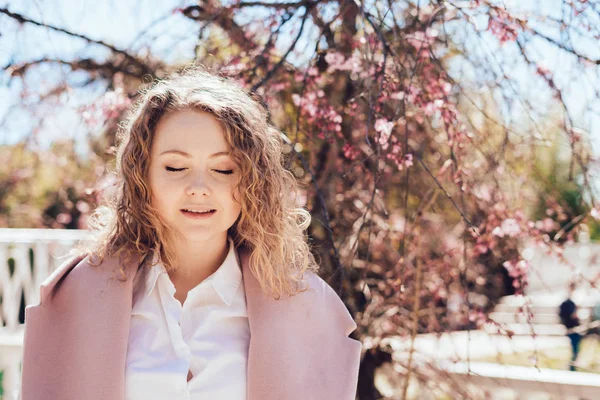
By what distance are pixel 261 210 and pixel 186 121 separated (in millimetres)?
282

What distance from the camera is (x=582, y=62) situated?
1.97 meters

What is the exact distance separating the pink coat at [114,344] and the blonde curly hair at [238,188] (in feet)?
0.15

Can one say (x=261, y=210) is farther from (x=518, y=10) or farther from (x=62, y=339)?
(x=518, y=10)

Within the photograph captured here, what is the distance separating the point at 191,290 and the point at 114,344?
21 cm

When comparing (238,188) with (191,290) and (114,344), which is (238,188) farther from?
(114,344)

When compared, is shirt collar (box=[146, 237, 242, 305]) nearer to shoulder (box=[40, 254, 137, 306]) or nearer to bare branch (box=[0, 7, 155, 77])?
shoulder (box=[40, 254, 137, 306])

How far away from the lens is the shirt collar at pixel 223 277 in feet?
4.79

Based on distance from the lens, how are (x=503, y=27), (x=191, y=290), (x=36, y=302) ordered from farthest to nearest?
(x=36, y=302) → (x=503, y=27) → (x=191, y=290)

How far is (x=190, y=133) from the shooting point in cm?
141

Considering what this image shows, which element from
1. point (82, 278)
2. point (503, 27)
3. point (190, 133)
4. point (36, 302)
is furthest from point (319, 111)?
point (36, 302)

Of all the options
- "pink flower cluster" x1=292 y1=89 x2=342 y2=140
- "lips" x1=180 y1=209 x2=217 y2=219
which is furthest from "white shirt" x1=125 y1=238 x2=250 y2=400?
"pink flower cluster" x1=292 y1=89 x2=342 y2=140

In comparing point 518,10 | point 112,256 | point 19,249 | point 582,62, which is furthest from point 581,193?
point 19,249

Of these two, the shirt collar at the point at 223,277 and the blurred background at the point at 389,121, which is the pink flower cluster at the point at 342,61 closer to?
the blurred background at the point at 389,121

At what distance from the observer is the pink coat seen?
135 centimetres
